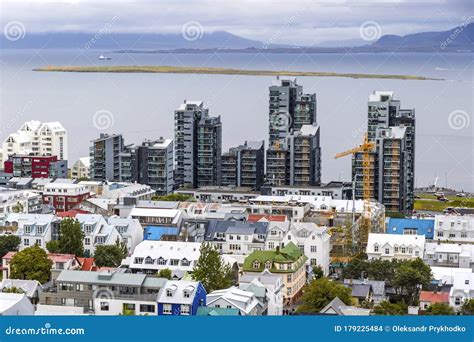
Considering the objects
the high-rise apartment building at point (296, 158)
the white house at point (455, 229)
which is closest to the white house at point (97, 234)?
the white house at point (455, 229)

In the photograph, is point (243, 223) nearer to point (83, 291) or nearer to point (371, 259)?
point (371, 259)

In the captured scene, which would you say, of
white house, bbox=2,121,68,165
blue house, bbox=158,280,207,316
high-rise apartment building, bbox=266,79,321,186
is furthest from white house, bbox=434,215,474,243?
white house, bbox=2,121,68,165

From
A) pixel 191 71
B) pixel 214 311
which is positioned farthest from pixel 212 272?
pixel 191 71

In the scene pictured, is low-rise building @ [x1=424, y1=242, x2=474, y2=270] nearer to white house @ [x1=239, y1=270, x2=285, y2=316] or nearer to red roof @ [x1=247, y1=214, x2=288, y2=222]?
red roof @ [x1=247, y1=214, x2=288, y2=222]

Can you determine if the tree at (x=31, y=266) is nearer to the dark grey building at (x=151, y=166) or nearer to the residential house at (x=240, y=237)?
the residential house at (x=240, y=237)

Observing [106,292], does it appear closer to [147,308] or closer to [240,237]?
[147,308]
